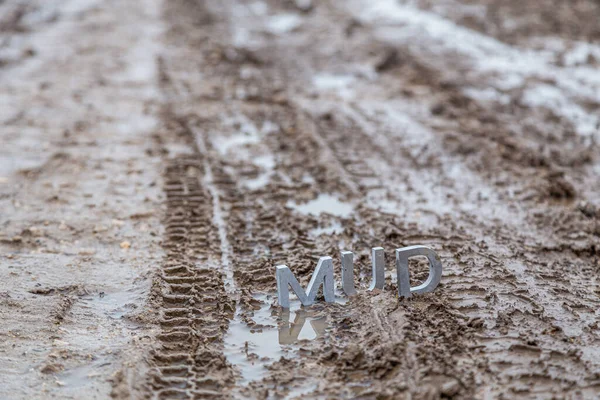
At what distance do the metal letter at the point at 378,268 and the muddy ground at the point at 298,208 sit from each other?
0.18 ft

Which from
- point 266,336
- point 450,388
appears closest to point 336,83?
point 266,336

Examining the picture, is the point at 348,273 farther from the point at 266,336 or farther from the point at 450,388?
the point at 450,388

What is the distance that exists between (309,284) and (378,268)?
0.42 metres

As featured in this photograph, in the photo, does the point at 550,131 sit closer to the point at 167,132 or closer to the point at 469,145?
the point at 469,145

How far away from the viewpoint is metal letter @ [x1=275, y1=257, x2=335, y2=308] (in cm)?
382

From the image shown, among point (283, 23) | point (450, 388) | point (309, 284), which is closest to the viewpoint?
point (450, 388)

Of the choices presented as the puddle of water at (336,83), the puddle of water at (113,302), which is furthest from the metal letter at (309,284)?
the puddle of water at (336,83)

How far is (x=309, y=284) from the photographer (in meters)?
3.90

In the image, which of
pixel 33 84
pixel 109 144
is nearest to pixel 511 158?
pixel 109 144

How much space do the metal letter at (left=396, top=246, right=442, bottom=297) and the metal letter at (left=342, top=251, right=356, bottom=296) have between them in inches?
10.5

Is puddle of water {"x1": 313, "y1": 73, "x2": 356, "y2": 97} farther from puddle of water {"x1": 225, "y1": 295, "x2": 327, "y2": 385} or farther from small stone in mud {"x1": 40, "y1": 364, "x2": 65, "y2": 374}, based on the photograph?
small stone in mud {"x1": 40, "y1": 364, "x2": 65, "y2": 374}

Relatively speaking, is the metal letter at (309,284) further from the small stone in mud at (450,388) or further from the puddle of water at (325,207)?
the puddle of water at (325,207)

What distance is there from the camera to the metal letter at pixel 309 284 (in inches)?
150

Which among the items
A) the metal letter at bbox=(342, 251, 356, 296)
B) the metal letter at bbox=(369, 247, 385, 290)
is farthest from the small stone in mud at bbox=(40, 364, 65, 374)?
the metal letter at bbox=(369, 247, 385, 290)
